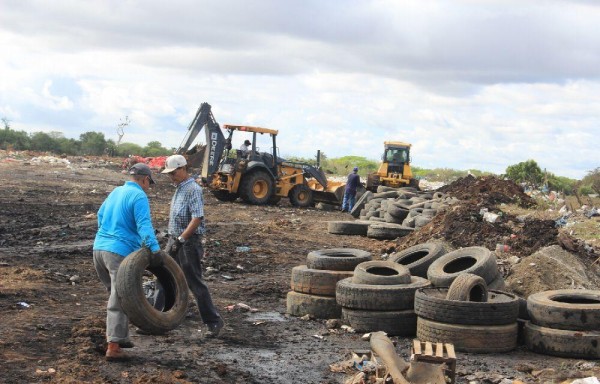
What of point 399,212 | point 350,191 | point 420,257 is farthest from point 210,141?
point 420,257

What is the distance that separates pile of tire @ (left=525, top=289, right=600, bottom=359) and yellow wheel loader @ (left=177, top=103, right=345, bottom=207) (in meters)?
17.4

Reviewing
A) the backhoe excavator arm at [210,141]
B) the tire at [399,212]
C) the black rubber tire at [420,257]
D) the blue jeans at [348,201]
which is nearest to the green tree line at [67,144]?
the backhoe excavator arm at [210,141]

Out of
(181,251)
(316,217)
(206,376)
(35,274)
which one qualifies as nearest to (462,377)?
(206,376)

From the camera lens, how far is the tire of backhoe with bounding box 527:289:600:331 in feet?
26.5

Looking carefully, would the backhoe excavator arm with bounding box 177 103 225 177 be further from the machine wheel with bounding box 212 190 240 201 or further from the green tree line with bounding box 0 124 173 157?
the green tree line with bounding box 0 124 173 157

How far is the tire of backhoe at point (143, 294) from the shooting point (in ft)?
22.9

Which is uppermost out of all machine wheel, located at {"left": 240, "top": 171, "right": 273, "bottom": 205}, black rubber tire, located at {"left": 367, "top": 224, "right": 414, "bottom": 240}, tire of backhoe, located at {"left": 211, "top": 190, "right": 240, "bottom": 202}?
machine wheel, located at {"left": 240, "top": 171, "right": 273, "bottom": 205}

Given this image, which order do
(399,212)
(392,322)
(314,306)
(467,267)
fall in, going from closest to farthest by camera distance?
(392,322), (314,306), (467,267), (399,212)

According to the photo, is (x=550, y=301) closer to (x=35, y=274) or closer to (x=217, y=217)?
(x=35, y=274)

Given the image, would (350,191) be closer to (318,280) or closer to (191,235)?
(318,280)

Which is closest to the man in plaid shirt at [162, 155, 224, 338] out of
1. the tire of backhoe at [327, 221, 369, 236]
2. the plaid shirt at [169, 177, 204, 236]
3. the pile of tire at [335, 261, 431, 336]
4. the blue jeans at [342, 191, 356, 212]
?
the plaid shirt at [169, 177, 204, 236]

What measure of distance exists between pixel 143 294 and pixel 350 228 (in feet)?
38.7

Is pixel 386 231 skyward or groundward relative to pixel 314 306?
skyward

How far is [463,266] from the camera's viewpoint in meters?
10.5
